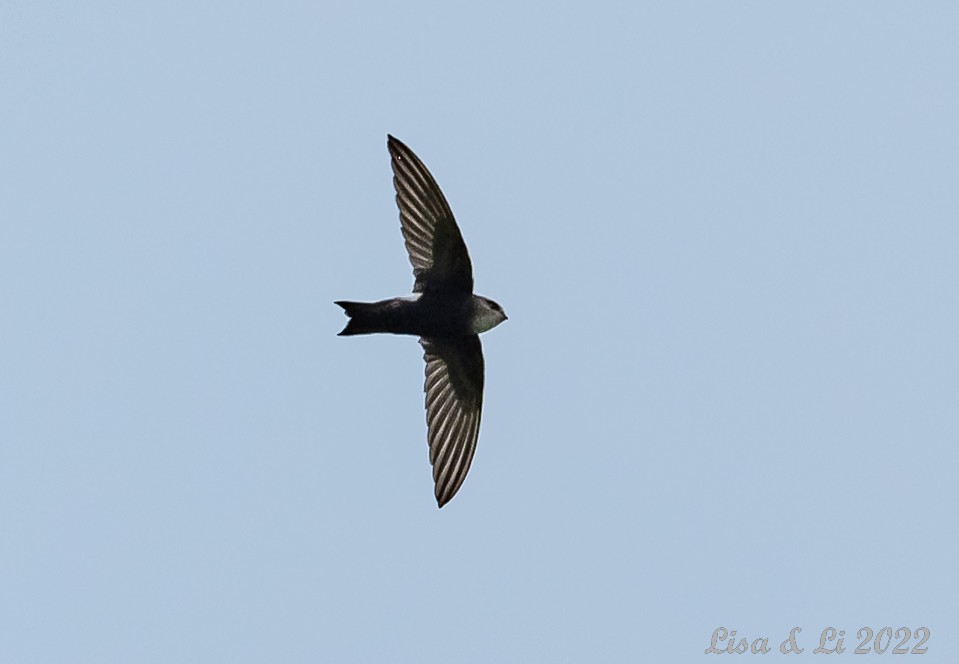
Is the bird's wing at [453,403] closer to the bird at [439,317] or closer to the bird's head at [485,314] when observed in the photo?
the bird at [439,317]

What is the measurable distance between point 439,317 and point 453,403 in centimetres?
75

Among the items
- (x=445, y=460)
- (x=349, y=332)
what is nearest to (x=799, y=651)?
(x=445, y=460)

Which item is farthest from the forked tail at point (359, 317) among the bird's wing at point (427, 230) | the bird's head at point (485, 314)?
the bird's head at point (485, 314)

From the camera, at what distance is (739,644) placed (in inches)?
546

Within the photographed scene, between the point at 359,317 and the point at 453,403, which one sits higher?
the point at 359,317

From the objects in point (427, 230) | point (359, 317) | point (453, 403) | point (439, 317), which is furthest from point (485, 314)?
point (359, 317)

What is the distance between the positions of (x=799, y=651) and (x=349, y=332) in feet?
10.4

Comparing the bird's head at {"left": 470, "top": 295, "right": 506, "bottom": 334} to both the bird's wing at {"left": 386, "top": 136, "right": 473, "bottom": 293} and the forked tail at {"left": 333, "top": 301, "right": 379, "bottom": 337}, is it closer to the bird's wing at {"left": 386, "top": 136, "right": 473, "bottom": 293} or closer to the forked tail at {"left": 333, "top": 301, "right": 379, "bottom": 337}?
the bird's wing at {"left": 386, "top": 136, "right": 473, "bottom": 293}

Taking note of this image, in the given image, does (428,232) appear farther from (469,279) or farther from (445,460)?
(445,460)

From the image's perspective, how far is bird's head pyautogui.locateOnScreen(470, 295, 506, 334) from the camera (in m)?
13.6

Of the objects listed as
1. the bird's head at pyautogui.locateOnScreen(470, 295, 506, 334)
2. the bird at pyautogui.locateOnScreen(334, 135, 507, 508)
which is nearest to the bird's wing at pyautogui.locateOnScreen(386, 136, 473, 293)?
the bird at pyautogui.locateOnScreen(334, 135, 507, 508)

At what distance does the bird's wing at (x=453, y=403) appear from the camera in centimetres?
1393

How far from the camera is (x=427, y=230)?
13.5 meters

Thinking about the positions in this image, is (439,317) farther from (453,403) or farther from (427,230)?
(453,403)
